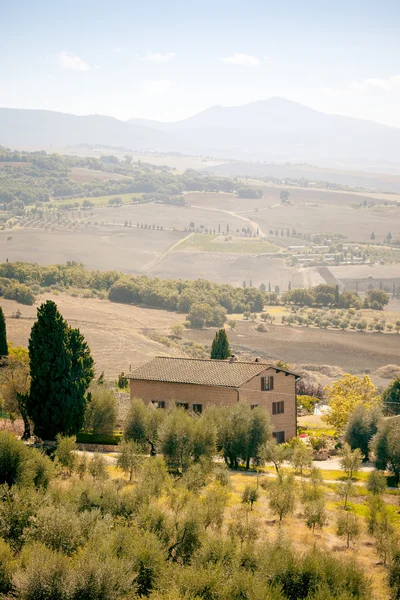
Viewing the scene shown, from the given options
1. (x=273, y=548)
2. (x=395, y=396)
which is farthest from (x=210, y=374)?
(x=273, y=548)

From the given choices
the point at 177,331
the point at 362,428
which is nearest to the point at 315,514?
the point at 362,428

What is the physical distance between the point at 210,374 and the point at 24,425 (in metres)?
12.4

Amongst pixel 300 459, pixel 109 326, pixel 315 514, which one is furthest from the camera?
pixel 109 326

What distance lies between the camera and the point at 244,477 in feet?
157

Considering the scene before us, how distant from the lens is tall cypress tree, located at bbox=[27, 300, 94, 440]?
50.8 m

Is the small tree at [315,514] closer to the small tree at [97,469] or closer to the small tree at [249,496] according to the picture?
the small tree at [249,496]

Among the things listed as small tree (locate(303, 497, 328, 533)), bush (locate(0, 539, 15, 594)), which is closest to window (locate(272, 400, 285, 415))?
small tree (locate(303, 497, 328, 533))

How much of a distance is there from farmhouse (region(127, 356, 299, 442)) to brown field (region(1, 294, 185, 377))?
28899 millimetres

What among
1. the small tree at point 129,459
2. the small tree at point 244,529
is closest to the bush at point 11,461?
the small tree at point 129,459

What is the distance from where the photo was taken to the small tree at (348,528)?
3791 cm

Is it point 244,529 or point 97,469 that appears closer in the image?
point 244,529

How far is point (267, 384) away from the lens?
200ft

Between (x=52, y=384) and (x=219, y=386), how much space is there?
11.8 m

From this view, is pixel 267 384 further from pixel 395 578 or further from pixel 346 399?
pixel 395 578
